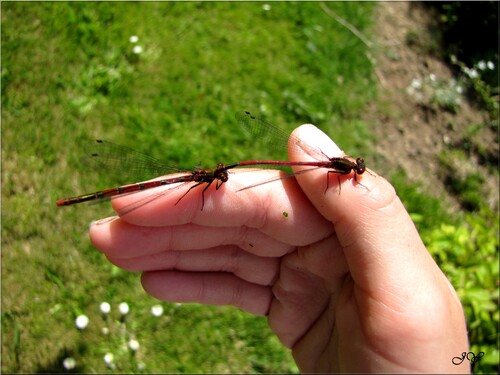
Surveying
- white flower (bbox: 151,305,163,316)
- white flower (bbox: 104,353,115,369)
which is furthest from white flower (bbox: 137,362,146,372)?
white flower (bbox: 151,305,163,316)

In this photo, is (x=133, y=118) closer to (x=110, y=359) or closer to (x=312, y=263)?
(x=110, y=359)

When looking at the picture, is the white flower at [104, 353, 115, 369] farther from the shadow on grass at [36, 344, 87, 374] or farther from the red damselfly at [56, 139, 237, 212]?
the red damselfly at [56, 139, 237, 212]

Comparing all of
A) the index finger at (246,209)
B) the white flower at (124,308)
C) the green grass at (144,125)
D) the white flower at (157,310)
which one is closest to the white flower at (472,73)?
the green grass at (144,125)

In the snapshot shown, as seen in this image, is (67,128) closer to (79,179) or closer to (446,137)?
(79,179)

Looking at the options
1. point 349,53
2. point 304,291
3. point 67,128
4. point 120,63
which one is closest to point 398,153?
point 349,53

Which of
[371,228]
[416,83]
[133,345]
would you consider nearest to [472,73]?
[416,83]

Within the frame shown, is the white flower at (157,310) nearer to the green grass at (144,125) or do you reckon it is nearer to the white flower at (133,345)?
the green grass at (144,125)
